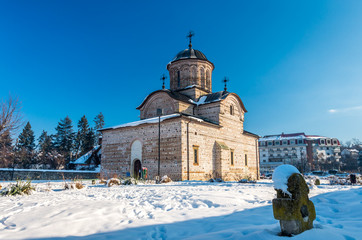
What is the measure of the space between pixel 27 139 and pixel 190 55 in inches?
1490

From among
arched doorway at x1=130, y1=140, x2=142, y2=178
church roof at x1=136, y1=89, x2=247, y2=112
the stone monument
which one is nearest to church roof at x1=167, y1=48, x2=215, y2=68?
church roof at x1=136, y1=89, x2=247, y2=112

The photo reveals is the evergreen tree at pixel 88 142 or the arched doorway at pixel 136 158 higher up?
Result: the evergreen tree at pixel 88 142

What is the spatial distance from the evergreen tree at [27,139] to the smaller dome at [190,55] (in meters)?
35.8

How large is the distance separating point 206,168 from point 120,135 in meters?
7.77

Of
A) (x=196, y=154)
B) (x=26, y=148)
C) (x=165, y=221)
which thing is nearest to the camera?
(x=165, y=221)

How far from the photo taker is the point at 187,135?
17.7 metres

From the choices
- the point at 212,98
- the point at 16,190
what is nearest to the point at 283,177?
the point at 16,190

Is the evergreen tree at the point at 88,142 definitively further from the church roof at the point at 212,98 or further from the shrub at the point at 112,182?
the shrub at the point at 112,182

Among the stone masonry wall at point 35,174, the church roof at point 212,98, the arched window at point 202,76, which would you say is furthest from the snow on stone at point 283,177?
the arched window at point 202,76

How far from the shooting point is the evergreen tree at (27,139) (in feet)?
146

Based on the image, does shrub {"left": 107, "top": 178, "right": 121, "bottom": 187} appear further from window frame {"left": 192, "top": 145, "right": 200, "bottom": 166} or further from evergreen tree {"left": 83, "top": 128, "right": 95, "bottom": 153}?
evergreen tree {"left": 83, "top": 128, "right": 95, "bottom": 153}

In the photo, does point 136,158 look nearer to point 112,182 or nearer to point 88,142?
point 112,182

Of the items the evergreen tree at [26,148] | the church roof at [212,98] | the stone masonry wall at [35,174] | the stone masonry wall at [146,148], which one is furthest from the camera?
the evergreen tree at [26,148]

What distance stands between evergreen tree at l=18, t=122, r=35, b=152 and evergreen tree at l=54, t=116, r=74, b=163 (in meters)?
5.53
